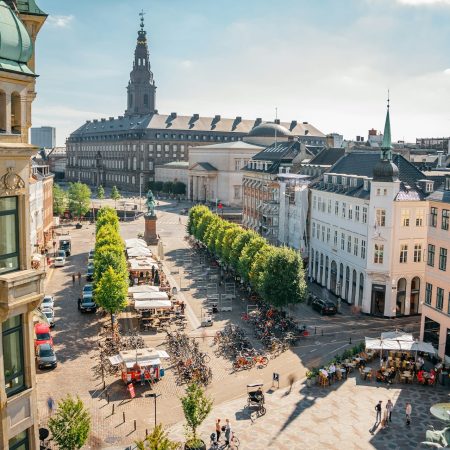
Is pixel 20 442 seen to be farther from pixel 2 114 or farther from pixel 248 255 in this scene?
pixel 248 255

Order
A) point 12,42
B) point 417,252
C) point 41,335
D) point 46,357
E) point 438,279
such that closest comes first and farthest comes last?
point 12,42
point 46,357
point 41,335
point 438,279
point 417,252

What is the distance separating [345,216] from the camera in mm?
66938

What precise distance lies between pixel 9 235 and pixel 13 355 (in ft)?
10.7

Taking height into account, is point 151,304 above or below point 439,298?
below

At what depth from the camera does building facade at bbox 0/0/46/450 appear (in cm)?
1403

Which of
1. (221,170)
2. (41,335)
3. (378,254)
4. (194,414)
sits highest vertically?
(221,170)

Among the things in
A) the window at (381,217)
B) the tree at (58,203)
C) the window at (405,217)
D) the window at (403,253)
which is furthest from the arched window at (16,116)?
the tree at (58,203)

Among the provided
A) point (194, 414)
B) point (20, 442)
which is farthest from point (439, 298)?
point (20, 442)

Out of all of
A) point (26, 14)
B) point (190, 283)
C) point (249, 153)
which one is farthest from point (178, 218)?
point (26, 14)

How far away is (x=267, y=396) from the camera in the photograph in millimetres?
38750

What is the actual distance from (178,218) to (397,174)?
3580 inches

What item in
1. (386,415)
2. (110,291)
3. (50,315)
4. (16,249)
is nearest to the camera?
(16,249)

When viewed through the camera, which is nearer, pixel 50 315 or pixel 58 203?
pixel 50 315

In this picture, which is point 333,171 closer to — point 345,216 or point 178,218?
point 345,216
